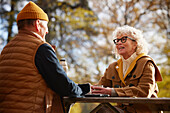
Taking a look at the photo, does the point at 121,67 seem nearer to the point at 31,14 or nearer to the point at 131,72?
the point at 131,72

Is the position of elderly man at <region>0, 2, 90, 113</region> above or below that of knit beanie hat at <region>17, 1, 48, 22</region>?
below

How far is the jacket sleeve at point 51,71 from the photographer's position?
6.51ft

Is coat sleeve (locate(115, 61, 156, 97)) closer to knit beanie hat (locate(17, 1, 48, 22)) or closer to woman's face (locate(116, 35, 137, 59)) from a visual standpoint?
woman's face (locate(116, 35, 137, 59))

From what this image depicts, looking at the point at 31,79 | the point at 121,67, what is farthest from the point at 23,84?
the point at 121,67

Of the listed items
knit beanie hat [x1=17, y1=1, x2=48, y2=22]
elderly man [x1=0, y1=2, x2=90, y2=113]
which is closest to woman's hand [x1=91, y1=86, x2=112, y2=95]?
elderly man [x1=0, y1=2, x2=90, y2=113]

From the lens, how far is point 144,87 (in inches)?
108

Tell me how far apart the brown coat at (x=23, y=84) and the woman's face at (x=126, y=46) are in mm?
1520

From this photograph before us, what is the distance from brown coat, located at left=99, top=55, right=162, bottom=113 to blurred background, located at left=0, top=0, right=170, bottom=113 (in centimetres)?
648

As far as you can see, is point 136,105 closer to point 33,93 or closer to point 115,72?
point 115,72

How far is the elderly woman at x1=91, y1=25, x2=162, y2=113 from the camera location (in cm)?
271

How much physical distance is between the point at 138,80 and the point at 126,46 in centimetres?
57

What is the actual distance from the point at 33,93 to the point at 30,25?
2.12 feet

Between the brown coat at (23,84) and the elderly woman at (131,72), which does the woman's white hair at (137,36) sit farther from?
the brown coat at (23,84)

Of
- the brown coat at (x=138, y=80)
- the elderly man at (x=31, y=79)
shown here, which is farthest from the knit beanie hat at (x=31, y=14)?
the brown coat at (x=138, y=80)
